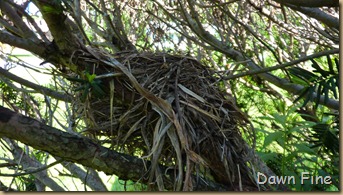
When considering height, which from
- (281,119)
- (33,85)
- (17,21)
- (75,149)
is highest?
(17,21)

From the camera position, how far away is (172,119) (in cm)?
142

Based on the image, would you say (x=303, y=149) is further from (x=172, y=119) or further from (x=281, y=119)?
(x=172, y=119)

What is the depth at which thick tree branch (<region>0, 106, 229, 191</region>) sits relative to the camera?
1288 mm

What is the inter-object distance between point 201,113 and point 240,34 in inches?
67.8

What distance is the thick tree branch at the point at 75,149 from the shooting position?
129cm

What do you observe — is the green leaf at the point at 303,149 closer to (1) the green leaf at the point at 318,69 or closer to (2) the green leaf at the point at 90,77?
(1) the green leaf at the point at 318,69

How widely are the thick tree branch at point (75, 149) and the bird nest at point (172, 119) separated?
0.04 meters

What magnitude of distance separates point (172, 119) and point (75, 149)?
0.27 meters

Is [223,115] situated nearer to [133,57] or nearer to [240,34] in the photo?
[133,57]

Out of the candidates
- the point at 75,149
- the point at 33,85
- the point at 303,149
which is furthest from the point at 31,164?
the point at 303,149

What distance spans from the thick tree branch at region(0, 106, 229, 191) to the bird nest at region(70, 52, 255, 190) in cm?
4

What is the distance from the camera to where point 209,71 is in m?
1.72

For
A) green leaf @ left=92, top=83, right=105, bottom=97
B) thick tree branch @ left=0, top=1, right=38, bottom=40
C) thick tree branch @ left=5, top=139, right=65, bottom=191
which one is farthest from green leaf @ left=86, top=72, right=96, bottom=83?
thick tree branch @ left=5, top=139, right=65, bottom=191

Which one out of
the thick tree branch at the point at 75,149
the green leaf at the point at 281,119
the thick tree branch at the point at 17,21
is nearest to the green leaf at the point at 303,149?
the green leaf at the point at 281,119
